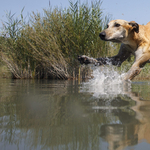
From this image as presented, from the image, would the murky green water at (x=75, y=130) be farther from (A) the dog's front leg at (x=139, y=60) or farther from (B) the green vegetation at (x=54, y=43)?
(B) the green vegetation at (x=54, y=43)

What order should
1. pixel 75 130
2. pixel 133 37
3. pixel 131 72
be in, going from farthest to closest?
pixel 133 37
pixel 131 72
pixel 75 130

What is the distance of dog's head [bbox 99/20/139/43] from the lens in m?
4.35

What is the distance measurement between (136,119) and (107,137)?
17.0 inches

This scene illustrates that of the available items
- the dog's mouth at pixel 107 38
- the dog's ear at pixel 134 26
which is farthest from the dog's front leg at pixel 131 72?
the dog's ear at pixel 134 26

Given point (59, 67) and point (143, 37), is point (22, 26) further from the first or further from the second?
point (143, 37)

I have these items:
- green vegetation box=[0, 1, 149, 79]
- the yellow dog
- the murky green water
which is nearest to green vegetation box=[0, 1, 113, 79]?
green vegetation box=[0, 1, 149, 79]

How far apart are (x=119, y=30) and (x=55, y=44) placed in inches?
176

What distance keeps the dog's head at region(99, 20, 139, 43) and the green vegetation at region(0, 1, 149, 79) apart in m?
3.69

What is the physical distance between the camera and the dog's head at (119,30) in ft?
14.3

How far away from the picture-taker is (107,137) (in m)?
1.02

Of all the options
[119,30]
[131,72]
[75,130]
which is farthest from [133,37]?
[75,130]

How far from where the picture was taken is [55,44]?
861 cm

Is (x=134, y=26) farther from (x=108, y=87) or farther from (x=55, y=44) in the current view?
(x=55, y=44)

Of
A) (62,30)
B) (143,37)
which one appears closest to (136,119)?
(143,37)
